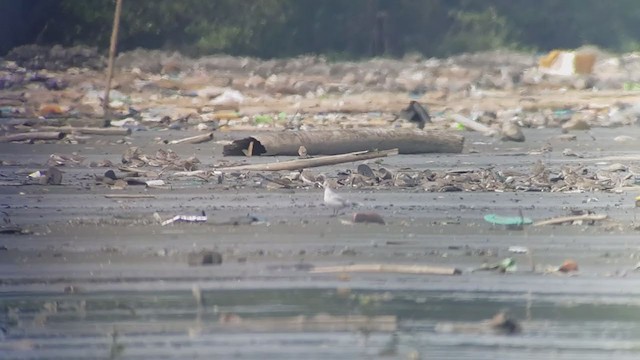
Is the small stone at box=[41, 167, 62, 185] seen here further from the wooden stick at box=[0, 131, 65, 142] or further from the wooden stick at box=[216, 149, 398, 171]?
the wooden stick at box=[0, 131, 65, 142]

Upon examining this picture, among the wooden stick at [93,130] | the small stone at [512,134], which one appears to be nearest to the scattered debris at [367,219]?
the small stone at [512,134]

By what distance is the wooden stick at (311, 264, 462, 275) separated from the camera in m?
8.27

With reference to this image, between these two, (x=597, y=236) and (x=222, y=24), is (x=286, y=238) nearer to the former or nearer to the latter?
(x=597, y=236)

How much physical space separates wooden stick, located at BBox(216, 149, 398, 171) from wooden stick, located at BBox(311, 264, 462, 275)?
5153 mm

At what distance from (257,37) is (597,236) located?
103ft

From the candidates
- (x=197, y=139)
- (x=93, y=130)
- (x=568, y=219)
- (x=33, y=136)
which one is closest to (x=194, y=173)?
(x=197, y=139)

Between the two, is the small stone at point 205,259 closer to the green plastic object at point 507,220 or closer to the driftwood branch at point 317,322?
the driftwood branch at point 317,322

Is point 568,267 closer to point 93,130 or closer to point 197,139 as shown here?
point 197,139

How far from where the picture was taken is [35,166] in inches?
581

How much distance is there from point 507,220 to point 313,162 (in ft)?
12.6

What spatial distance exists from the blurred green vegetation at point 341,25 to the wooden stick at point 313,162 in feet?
79.3

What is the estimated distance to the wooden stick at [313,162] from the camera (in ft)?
44.5

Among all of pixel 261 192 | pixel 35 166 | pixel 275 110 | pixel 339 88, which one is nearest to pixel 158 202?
pixel 261 192

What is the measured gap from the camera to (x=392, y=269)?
830 centimetres
